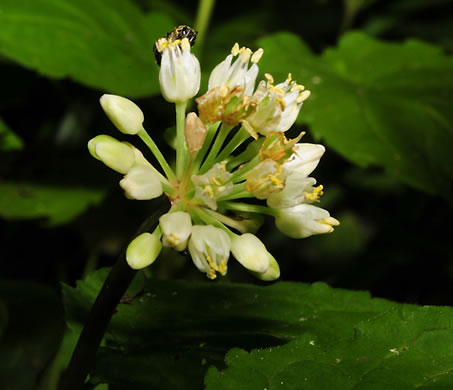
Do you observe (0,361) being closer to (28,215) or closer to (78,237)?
(28,215)

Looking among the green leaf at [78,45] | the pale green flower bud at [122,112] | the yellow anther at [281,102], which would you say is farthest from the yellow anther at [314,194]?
the green leaf at [78,45]

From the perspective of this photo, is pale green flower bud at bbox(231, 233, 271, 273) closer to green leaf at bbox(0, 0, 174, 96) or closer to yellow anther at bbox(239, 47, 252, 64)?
yellow anther at bbox(239, 47, 252, 64)

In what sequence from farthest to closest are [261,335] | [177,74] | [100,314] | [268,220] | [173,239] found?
1. [268,220]
2. [261,335]
3. [177,74]
4. [100,314]
5. [173,239]

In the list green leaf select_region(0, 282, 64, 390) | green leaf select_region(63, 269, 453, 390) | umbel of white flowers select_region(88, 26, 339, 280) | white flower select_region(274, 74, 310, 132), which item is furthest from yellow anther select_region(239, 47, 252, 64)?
green leaf select_region(0, 282, 64, 390)

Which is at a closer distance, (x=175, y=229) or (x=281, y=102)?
(x=175, y=229)

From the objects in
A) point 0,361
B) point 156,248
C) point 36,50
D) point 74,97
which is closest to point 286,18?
point 74,97

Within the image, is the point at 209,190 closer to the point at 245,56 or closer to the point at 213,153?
the point at 213,153

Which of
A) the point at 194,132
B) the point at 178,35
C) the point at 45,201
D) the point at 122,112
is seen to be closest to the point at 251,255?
the point at 194,132
